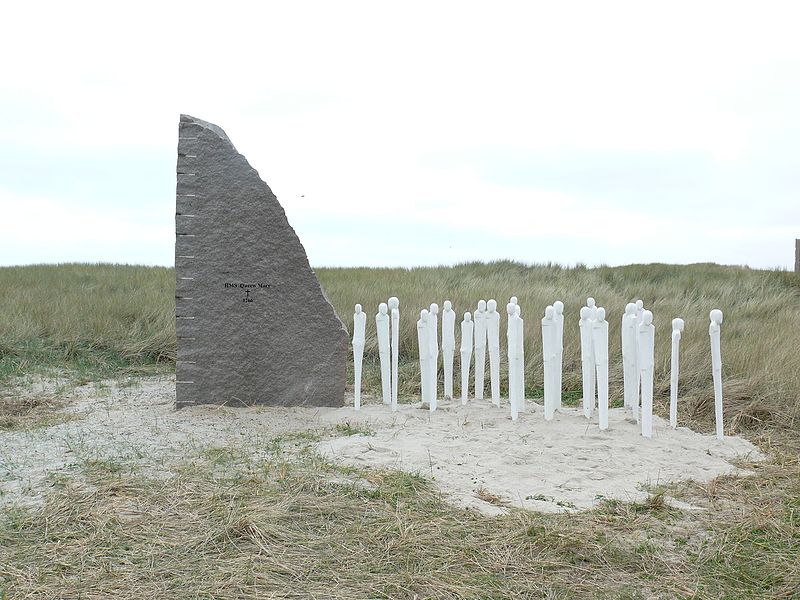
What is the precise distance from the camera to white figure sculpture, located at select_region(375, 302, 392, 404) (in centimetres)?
663

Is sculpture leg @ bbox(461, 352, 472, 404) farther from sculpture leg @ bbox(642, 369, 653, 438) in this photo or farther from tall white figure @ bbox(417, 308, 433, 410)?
sculpture leg @ bbox(642, 369, 653, 438)

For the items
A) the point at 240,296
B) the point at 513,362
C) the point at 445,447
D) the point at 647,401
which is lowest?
the point at 445,447

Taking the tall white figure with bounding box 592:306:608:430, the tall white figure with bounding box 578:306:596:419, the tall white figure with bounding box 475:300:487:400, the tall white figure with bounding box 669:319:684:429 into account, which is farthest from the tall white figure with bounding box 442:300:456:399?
the tall white figure with bounding box 669:319:684:429

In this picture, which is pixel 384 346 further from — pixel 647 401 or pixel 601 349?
pixel 647 401

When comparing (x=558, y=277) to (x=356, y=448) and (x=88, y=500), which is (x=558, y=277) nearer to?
(x=356, y=448)

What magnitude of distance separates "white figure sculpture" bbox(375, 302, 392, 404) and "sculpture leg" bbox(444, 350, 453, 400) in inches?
19.9

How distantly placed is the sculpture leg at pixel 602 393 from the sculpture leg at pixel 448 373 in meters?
1.34

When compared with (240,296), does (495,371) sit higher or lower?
lower

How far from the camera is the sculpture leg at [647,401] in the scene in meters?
5.89

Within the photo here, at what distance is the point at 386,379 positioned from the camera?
22.5ft

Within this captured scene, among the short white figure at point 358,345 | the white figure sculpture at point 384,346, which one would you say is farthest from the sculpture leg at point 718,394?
the short white figure at point 358,345

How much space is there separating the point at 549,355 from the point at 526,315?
4.02 metres

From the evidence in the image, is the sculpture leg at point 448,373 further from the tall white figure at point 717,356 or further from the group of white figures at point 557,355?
the tall white figure at point 717,356

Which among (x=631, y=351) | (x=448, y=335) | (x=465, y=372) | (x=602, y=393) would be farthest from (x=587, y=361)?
(x=448, y=335)
